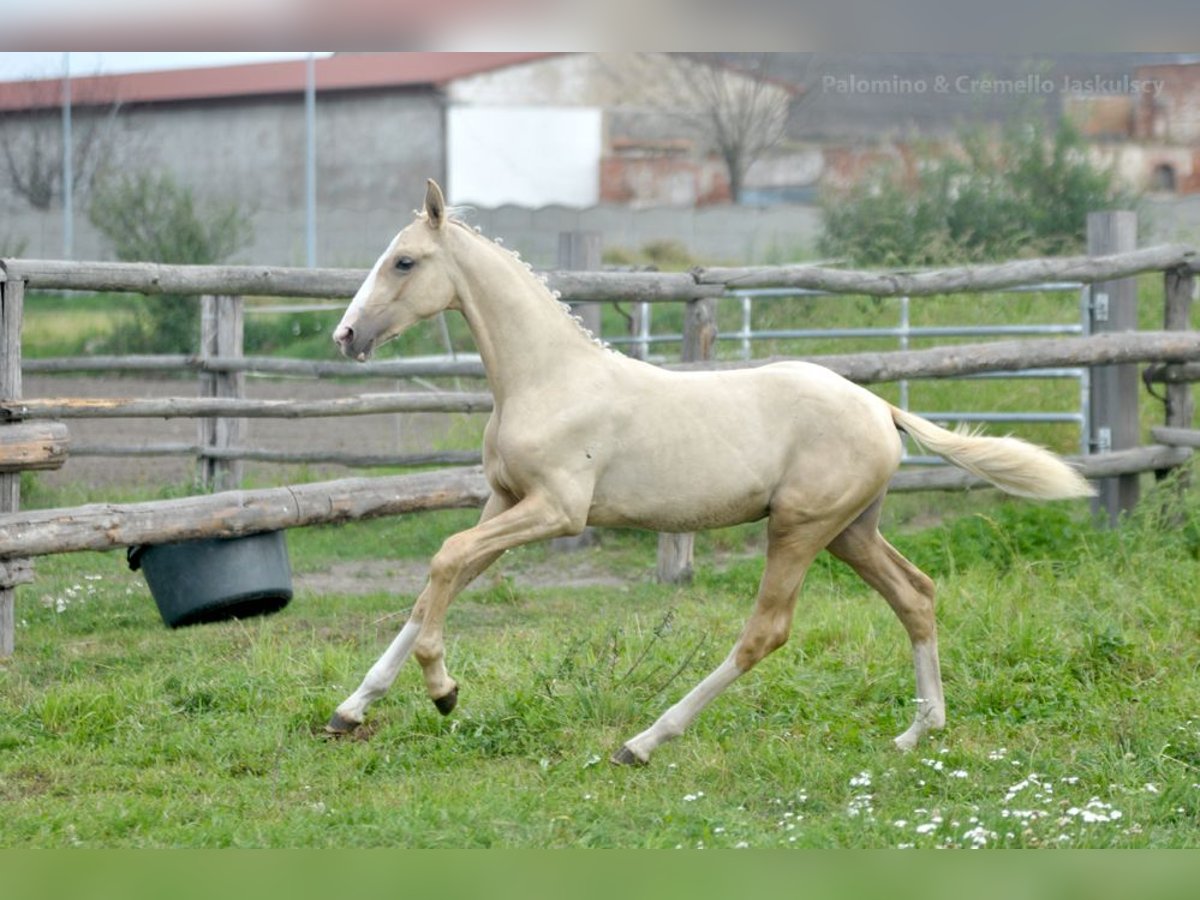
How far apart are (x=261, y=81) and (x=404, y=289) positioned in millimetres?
31508

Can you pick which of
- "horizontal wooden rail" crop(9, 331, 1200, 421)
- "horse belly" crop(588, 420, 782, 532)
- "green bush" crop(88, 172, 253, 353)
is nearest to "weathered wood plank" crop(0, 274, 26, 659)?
"horizontal wooden rail" crop(9, 331, 1200, 421)

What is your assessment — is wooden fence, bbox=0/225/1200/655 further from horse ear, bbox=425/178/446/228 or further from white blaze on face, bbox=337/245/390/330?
horse ear, bbox=425/178/446/228

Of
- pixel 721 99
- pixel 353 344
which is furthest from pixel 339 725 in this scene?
pixel 721 99

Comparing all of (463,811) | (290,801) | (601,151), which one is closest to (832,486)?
(463,811)

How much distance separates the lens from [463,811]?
4.19 m

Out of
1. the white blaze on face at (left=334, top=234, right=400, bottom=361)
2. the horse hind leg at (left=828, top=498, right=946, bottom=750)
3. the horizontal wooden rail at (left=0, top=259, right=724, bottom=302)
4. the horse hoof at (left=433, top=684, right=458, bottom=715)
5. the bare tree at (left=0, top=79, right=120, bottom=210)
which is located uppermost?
the bare tree at (left=0, top=79, right=120, bottom=210)

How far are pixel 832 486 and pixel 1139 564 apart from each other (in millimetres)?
3355

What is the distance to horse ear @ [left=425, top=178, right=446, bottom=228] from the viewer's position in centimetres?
498

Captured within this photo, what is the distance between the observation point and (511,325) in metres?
5.09

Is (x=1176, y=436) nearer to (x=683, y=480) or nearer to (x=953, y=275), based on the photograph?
(x=953, y=275)

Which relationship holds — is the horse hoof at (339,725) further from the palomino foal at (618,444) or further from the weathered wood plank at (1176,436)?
the weathered wood plank at (1176,436)

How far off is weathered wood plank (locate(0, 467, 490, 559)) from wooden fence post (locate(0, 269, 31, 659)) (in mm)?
168

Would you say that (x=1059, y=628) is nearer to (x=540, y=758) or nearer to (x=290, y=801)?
(x=540, y=758)

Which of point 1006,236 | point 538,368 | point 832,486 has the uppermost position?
point 1006,236
